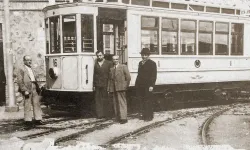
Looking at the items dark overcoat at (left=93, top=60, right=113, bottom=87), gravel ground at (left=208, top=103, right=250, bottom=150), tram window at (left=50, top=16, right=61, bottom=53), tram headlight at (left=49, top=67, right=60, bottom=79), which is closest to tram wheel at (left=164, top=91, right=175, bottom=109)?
gravel ground at (left=208, top=103, right=250, bottom=150)

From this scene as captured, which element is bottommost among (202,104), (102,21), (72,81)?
(202,104)

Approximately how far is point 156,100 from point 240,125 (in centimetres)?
317

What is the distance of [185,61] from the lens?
12.0 m

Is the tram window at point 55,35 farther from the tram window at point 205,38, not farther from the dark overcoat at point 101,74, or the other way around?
the tram window at point 205,38

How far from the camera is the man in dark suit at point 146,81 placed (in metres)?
9.80

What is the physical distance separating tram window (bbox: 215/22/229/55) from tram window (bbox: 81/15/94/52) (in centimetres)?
452

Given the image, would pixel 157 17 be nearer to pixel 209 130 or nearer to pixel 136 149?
pixel 209 130

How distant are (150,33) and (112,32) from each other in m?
1.08

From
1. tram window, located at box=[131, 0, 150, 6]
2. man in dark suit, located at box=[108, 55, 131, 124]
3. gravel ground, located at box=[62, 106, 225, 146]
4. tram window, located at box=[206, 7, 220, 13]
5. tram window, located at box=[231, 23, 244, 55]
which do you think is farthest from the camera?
tram window, located at box=[231, 23, 244, 55]

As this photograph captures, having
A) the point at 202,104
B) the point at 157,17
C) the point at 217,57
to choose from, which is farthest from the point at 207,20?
the point at 202,104

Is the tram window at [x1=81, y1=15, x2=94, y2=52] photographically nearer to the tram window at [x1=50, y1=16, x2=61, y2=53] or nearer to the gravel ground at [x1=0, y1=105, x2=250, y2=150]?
the tram window at [x1=50, y1=16, x2=61, y2=53]

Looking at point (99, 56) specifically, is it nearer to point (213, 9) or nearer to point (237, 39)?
point (213, 9)

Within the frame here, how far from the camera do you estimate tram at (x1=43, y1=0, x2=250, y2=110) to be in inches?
405

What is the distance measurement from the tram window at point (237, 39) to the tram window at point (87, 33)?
5.36 m
